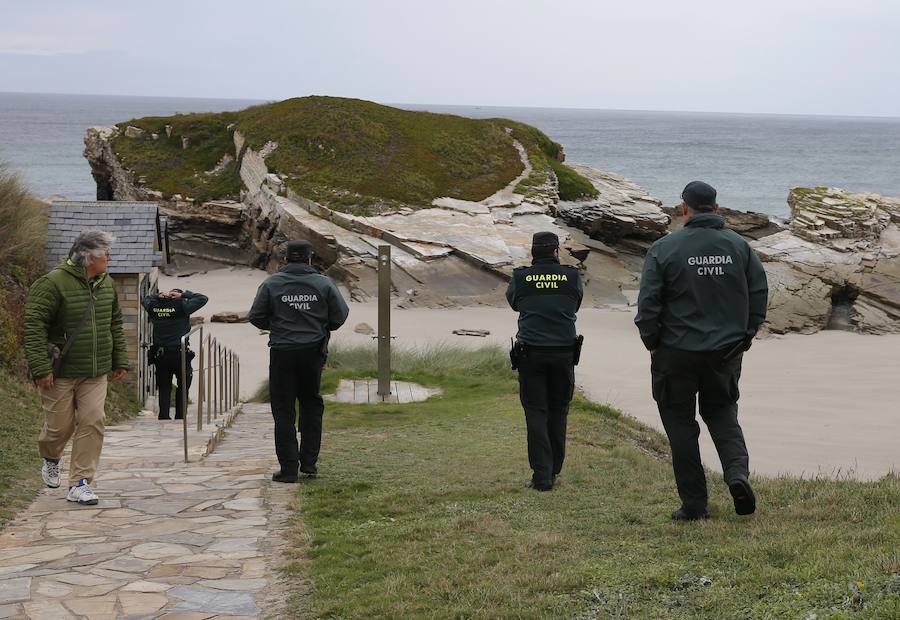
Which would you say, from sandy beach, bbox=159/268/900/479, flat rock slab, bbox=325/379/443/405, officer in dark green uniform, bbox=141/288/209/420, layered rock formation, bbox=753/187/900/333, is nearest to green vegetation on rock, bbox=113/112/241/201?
sandy beach, bbox=159/268/900/479

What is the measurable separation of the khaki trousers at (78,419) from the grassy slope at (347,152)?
2353 centimetres

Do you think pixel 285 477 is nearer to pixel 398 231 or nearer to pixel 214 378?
pixel 214 378

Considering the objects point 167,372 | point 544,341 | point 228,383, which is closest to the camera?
point 544,341

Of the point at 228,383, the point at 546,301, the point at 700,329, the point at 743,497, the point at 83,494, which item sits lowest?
the point at 228,383

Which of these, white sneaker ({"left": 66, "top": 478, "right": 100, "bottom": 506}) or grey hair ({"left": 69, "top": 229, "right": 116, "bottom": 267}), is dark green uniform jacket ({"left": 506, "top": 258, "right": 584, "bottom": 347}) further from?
white sneaker ({"left": 66, "top": 478, "right": 100, "bottom": 506})

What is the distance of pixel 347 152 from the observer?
34219mm

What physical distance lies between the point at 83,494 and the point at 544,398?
341 centimetres

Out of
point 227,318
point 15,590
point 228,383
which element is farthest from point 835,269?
point 15,590

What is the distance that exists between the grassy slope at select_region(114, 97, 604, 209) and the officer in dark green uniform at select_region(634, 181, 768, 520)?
2494cm

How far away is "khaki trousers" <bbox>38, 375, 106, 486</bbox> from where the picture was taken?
7352mm

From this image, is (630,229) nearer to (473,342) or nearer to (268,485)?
(473,342)

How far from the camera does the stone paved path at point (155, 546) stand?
17.3 ft

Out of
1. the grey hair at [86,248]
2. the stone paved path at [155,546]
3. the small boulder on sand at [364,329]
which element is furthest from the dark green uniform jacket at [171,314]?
the small boulder on sand at [364,329]

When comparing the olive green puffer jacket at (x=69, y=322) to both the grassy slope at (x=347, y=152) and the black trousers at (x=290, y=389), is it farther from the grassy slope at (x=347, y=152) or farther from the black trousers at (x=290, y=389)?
the grassy slope at (x=347, y=152)
